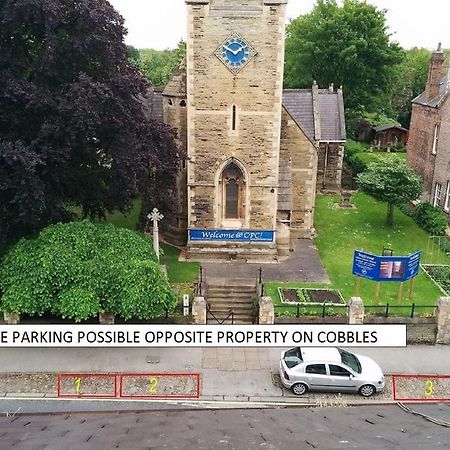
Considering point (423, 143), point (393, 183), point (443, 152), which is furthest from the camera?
point (423, 143)

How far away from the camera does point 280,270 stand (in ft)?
82.3

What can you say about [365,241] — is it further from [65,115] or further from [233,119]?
[65,115]

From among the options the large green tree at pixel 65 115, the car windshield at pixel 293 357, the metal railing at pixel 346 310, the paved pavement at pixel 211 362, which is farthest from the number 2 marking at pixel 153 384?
the large green tree at pixel 65 115

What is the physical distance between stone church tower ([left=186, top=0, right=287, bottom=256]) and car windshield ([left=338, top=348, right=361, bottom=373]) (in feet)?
29.9

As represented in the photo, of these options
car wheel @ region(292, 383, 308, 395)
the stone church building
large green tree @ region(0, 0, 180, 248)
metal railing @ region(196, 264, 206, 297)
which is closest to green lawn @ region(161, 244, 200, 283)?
metal railing @ region(196, 264, 206, 297)

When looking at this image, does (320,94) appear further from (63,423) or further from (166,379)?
(63,423)

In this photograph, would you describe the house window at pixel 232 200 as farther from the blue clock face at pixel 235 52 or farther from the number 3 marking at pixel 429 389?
the number 3 marking at pixel 429 389

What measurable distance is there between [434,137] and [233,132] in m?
17.6

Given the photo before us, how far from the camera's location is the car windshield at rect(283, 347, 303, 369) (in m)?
17.0

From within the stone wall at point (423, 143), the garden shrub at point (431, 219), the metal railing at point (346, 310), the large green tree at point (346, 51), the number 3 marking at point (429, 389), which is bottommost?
the number 3 marking at point (429, 389)

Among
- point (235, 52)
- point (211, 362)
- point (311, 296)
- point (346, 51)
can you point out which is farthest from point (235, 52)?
point (346, 51)

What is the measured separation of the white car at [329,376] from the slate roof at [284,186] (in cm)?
1051

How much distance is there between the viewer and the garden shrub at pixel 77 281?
58.3 ft

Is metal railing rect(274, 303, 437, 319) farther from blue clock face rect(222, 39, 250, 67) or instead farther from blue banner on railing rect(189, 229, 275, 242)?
blue clock face rect(222, 39, 250, 67)
